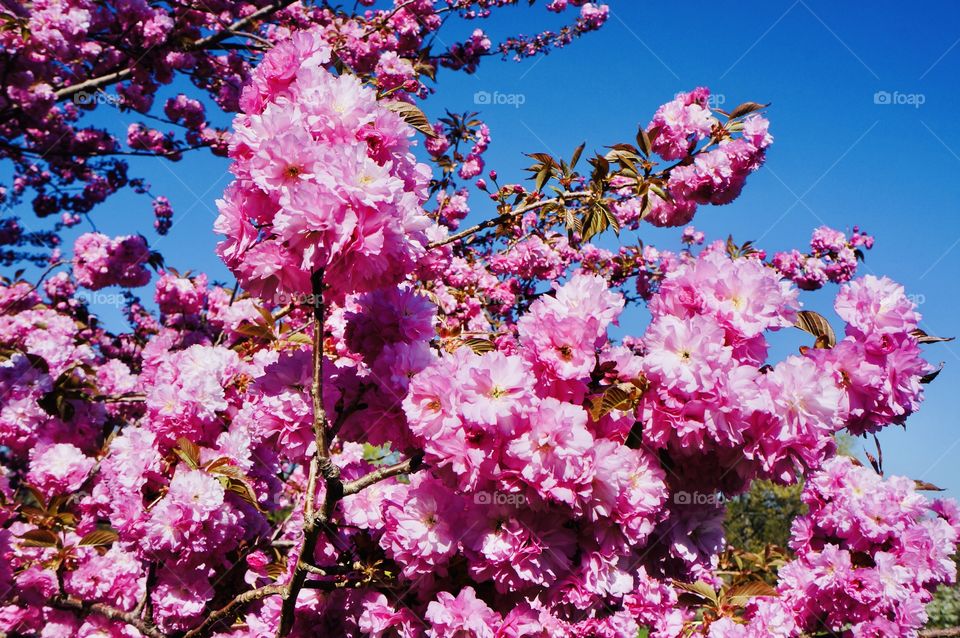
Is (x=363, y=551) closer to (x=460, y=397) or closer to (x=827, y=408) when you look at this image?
(x=460, y=397)

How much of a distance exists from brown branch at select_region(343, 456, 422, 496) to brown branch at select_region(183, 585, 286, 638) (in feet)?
1.70

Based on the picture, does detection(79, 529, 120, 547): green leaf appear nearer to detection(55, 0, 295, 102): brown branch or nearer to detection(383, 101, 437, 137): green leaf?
detection(383, 101, 437, 137): green leaf

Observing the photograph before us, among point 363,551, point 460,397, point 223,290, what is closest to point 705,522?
point 460,397

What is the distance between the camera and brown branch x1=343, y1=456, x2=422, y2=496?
169cm

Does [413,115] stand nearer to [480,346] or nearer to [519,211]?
[480,346]

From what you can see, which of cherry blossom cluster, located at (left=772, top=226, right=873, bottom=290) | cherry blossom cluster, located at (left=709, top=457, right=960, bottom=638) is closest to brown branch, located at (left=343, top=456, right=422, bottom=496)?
cherry blossom cluster, located at (left=709, top=457, right=960, bottom=638)

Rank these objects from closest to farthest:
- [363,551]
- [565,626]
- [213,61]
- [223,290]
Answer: [565,626]
[363,551]
[223,290]
[213,61]

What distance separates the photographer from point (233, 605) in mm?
2135

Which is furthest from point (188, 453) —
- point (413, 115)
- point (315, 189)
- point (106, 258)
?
point (106, 258)

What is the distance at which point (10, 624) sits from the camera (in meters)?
3.17

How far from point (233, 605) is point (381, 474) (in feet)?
3.14

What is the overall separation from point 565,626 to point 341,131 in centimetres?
147

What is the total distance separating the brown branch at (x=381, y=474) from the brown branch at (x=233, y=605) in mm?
519

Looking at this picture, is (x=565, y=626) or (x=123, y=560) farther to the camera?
(x=123, y=560)
